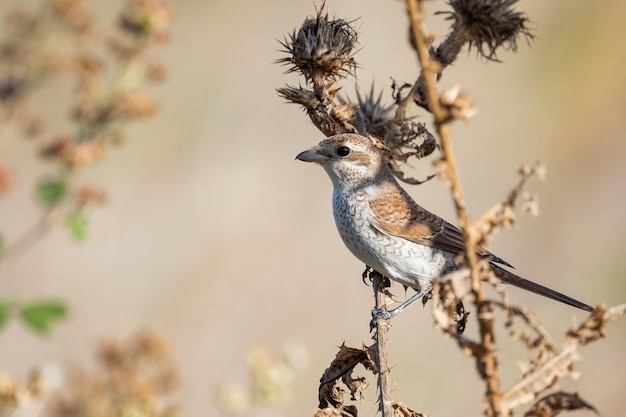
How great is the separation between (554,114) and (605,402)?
3.40 m

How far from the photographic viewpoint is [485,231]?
5.86 feet

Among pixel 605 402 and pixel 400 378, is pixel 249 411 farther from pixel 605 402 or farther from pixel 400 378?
pixel 605 402

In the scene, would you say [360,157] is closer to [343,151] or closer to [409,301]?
[343,151]

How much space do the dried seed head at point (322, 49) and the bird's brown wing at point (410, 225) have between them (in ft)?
2.94

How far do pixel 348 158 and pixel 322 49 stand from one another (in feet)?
2.58

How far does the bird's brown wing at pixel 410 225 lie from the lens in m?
4.02

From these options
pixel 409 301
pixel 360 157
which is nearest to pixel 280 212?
pixel 360 157

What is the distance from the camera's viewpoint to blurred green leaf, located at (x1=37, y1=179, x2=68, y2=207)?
265 cm

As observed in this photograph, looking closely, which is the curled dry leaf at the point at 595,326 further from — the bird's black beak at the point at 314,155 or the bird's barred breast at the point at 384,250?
the bird's black beak at the point at 314,155

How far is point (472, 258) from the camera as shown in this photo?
68.4 inches

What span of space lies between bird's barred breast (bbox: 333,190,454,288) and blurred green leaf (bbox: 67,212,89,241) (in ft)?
5.16

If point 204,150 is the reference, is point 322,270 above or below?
below

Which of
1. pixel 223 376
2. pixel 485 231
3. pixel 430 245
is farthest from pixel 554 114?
pixel 485 231

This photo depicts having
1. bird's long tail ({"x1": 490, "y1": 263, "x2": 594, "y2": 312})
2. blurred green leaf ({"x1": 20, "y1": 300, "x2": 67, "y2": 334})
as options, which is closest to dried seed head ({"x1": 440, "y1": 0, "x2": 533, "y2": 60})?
bird's long tail ({"x1": 490, "y1": 263, "x2": 594, "y2": 312})
